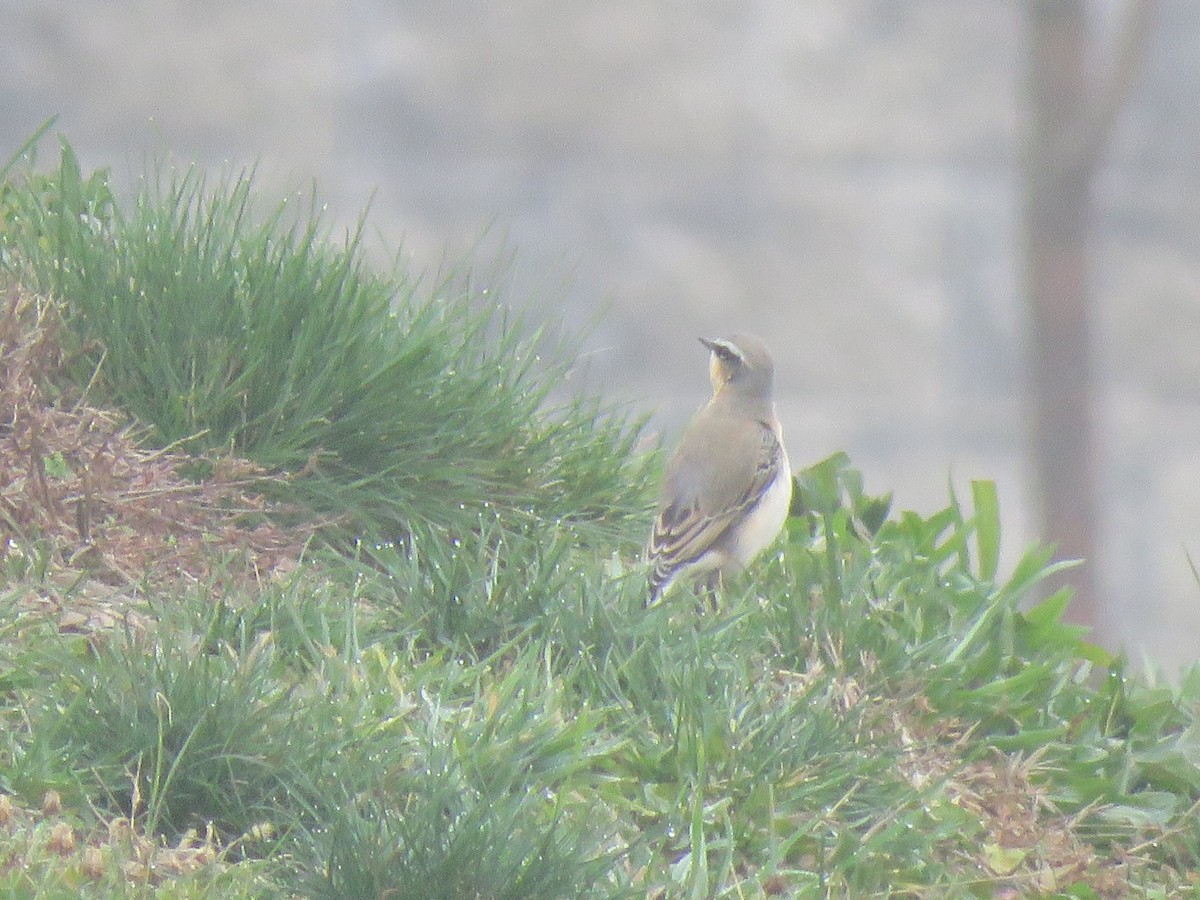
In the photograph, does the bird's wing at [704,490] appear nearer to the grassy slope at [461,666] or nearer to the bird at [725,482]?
the bird at [725,482]

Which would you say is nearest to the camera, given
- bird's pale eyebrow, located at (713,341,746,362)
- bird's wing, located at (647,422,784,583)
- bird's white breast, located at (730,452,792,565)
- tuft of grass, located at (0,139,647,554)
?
tuft of grass, located at (0,139,647,554)

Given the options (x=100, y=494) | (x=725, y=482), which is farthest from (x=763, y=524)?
(x=100, y=494)

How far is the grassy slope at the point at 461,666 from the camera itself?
3.80m

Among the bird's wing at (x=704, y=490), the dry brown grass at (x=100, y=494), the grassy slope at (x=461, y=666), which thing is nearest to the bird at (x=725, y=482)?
the bird's wing at (x=704, y=490)

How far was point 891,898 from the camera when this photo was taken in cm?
411

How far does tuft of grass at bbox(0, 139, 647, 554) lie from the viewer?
5160 millimetres

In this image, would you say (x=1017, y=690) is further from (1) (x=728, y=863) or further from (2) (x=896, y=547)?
(1) (x=728, y=863)

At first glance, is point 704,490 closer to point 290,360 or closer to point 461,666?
point 290,360

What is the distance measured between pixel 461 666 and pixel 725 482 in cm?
165

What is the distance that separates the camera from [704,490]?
574cm

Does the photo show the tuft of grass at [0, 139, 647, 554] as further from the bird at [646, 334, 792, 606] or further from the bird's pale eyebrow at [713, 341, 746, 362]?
the bird's pale eyebrow at [713, 341, 746, 362]

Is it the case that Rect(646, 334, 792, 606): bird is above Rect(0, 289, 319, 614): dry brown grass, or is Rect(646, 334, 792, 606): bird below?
above

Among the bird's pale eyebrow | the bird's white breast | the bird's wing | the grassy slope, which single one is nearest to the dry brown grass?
the grassy slope

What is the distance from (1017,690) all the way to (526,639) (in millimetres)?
1253
